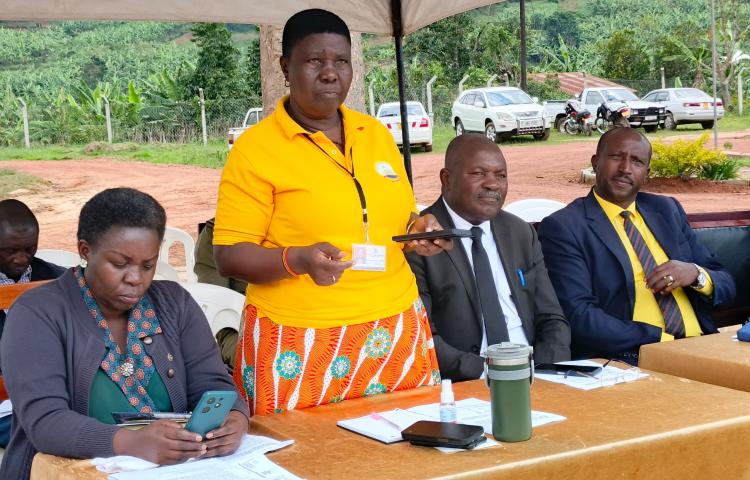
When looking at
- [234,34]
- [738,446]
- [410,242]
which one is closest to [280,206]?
[410,242]

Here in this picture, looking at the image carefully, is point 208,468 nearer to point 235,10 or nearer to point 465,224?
point 465,224

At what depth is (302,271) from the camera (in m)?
2.65

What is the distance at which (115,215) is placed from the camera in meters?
2.58

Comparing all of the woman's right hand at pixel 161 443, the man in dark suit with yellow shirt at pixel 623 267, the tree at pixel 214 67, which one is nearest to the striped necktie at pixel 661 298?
the man in dark suit with yellow shirt at pixel 623 267

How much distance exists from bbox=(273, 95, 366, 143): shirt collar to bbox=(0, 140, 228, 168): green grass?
22525 mm

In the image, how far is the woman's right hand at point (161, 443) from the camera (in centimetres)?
227

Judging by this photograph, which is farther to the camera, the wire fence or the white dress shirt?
the wire fence

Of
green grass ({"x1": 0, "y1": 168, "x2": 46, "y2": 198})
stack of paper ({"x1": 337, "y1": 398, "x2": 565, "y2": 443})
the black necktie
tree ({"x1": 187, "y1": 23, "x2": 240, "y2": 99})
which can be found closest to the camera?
stack of paper ({"x1": 337, "y1": 398, "x2": 565, "y2": 443})

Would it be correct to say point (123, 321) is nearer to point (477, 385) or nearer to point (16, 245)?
point (477, 385)

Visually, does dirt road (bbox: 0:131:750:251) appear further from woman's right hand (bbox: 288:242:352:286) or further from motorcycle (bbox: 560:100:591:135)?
woman's right hand (bbox: 288:242:352:286)

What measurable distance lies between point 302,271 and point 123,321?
508 mm

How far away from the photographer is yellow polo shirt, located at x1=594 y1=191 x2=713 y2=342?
4.21m

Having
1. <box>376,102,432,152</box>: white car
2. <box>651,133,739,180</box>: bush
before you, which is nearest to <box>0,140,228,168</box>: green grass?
<box>376,102,432,152</box>: white car

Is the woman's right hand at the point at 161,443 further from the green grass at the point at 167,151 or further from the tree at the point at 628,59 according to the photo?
the tree at the point at 628,59
